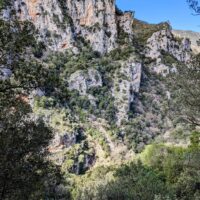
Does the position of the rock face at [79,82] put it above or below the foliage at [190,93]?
above

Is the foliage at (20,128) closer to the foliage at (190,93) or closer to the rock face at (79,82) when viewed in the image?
the foliage at (190,93)

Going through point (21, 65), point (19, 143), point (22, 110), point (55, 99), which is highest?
point (55, 99)

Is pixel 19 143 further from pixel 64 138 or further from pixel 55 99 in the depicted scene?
pixel 55 99

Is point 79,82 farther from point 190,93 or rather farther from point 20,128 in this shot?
point 20,128

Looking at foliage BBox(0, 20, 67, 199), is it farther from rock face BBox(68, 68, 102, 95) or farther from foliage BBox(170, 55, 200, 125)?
rock face BBox(68, 68, 102, 95)

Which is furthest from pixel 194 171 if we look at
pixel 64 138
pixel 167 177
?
pixel 64 138

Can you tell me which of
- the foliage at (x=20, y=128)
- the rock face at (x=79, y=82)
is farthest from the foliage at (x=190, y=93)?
the rock face at (x=79, y=82)

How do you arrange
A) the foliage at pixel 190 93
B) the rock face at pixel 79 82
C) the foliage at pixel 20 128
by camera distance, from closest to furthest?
the foliage at pixel 20 128, the foliage at pixel 190 93, the rock face at pixel 79 82

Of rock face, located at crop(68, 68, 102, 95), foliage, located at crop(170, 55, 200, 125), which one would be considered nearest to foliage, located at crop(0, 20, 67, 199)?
foliage, located at crop(170, 55, 200, 125)

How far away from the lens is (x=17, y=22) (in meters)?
21.2

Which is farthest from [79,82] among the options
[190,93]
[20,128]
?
[20,128]

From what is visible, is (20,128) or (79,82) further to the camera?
(79,82)

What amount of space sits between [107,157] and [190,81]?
423ft

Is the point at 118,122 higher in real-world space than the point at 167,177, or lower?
higher
